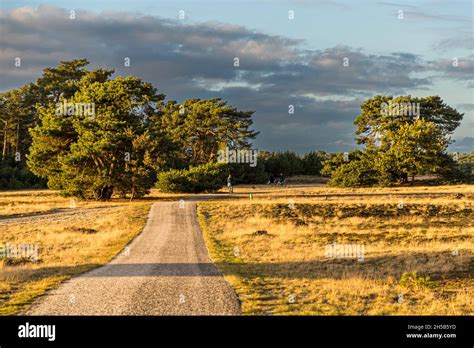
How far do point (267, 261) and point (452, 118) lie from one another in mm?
75752

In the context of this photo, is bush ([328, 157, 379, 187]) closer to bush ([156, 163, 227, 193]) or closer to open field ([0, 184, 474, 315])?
open field ([0, 184, 474, 315])

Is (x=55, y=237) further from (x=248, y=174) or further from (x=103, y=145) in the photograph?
(x=248, y=174)

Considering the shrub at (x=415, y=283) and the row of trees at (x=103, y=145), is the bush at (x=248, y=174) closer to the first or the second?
the row of trees at (x=103, y=145)

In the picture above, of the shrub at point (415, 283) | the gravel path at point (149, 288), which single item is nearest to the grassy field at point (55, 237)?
the gravel path at point (149, 288)

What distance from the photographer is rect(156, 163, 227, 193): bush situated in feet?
201

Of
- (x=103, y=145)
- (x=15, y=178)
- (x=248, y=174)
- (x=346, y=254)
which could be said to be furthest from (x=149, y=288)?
(x=248, y=174)

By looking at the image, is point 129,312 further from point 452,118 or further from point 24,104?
point 452,118

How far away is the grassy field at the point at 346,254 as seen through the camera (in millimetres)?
14977

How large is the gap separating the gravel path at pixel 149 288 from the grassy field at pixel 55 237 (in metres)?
0.97

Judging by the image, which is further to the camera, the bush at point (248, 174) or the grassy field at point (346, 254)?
the bush at point (248, 174)

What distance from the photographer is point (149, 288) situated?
15.3 meters

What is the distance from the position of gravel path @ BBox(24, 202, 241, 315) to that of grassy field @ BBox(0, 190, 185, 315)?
969 mm

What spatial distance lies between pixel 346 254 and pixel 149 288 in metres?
12.8
